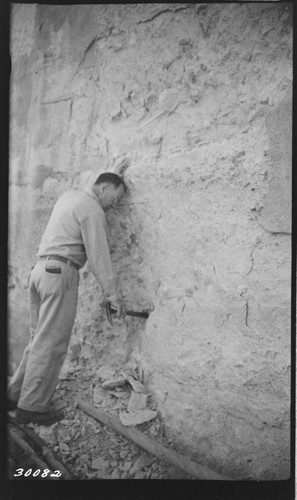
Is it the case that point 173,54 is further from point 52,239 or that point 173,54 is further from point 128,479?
point 128,479

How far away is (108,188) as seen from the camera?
2.29 meters

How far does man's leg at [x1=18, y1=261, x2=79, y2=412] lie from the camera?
2.19 meters

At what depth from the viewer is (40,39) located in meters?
2.36

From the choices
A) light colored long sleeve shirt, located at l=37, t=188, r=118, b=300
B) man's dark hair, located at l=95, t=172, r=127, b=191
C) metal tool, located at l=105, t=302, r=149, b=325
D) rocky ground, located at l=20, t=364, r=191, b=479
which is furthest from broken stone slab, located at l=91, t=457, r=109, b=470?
man's dark hair, located at l=95, t=172, r=127, b=191

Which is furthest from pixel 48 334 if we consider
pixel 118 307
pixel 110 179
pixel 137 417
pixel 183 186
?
pixel 183 186

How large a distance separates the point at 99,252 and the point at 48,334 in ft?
1.69

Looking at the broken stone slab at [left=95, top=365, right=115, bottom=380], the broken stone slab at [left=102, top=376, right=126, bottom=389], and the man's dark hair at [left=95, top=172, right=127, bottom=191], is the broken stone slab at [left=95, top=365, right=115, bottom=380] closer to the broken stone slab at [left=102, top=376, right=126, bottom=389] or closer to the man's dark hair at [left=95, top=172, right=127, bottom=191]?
the broken stone slab at [left=102, top=376, right=126, bottom=389]

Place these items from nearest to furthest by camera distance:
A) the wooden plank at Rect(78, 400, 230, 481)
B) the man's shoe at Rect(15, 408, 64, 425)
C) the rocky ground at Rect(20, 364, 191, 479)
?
1. the wooden plank at Rect(78, 400, 230, 481)
2. the rocky ground at Rect(20, 364, 191, 479)
3. the man's shoe at Rect(15, 408, 64, 425)

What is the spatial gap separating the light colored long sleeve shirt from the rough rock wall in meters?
0.12

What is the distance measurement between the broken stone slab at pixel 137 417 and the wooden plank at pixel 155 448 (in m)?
0.03

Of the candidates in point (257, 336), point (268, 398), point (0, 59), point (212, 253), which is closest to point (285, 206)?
point (212, 253)

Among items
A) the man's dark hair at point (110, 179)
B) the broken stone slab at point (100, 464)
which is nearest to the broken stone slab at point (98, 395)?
the broken stone slab at point (100, 464)

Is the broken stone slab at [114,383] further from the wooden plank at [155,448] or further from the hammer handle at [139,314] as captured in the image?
the hammer handle at [139,314]

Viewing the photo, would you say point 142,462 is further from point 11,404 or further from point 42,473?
point 11,404
